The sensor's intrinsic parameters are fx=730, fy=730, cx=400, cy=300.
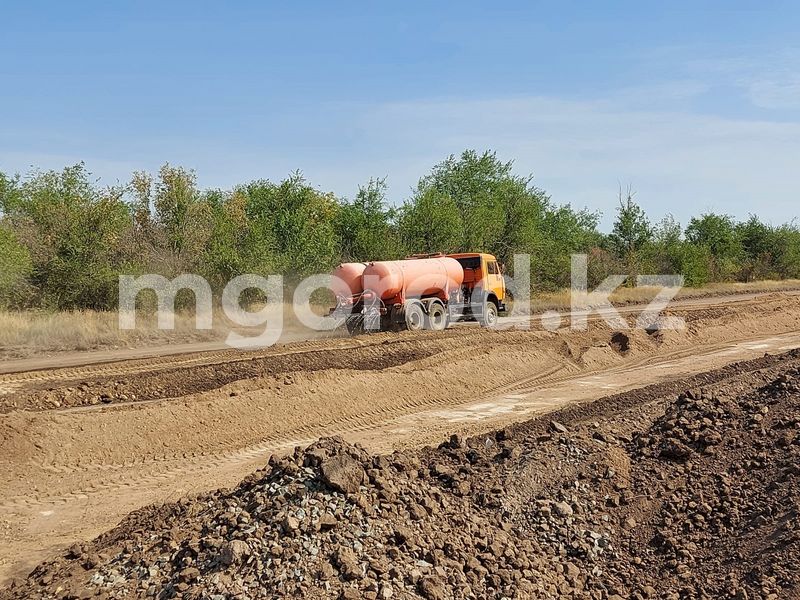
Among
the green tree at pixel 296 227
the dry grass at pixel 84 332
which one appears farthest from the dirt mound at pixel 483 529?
the green tree at pixel 296 227

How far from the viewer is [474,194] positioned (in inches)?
1640

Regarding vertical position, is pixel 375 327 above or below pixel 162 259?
below

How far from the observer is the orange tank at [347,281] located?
22.1m

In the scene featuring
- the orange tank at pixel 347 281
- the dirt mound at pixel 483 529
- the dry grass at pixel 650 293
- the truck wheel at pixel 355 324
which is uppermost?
the orange tank at pixel 347 281

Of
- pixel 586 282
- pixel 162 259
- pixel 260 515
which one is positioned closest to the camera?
pixel 260 515

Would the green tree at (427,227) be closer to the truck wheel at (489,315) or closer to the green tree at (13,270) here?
the truck wheel at (489,315)

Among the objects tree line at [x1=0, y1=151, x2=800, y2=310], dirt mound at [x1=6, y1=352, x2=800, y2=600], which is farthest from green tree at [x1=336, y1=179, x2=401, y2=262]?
dirt mound at [x1=6, y1=352, x2=800, y2=600]

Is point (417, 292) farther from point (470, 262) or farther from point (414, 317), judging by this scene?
point (470, 262)

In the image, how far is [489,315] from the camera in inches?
971

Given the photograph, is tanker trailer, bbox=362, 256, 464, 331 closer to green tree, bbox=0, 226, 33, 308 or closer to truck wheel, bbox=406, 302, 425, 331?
truck wheel, bbox=406, 302, 425, 331

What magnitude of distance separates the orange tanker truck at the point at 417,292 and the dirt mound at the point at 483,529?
47.0 feet

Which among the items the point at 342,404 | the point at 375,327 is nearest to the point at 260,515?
the point at 342,404

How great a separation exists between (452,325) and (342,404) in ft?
36.9

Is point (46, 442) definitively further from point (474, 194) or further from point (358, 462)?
point (474, 194)
